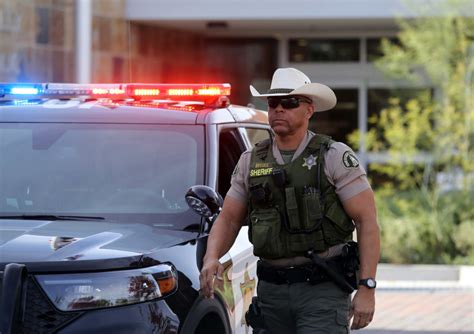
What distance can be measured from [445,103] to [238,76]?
724 centimetres

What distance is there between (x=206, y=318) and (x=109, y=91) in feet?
5.94

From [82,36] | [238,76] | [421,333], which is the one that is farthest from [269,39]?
[421,333]

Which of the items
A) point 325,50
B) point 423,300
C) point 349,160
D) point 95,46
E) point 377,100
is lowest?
point 423,300

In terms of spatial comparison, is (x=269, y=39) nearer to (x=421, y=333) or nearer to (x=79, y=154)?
(x=421, y=333)

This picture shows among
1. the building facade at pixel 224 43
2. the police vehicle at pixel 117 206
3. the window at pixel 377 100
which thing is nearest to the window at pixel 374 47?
the building facade at pixel 224 43

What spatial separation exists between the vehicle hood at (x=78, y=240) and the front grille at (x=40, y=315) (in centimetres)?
13

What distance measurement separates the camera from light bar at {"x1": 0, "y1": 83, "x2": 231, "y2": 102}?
5914 millimetres

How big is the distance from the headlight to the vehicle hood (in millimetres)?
74

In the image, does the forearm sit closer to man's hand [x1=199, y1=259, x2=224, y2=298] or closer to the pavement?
man's hand [x1=199, y1=259, x2=224, y2=298]

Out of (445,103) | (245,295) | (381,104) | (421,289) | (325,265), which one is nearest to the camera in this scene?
(325,265)

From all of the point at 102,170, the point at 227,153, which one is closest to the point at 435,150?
the point at 227,153

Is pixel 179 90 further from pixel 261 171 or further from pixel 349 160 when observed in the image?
pixel 349 160

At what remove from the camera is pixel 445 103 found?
14953mm

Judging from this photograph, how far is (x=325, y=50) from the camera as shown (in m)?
20.8
